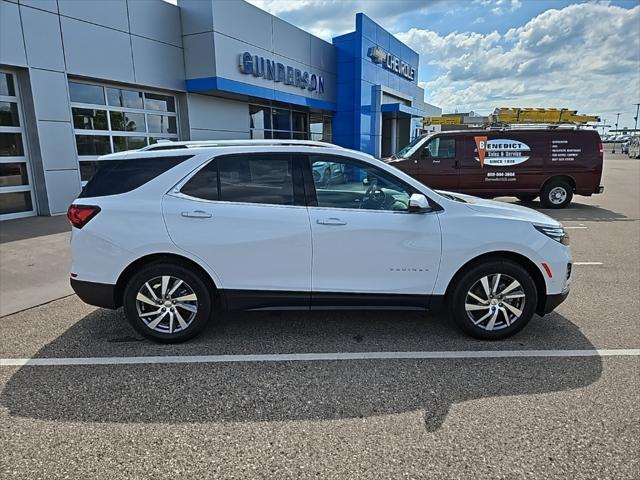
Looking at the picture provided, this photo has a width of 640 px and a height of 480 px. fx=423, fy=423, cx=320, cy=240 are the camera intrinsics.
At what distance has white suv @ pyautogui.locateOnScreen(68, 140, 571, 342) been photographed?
11.8 feet

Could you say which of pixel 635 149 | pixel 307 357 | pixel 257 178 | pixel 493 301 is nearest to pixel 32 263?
pixel 257 178

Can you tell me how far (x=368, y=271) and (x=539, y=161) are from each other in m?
9.92

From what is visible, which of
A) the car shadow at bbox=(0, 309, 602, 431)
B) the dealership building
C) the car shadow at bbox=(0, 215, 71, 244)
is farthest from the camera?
the dealership building

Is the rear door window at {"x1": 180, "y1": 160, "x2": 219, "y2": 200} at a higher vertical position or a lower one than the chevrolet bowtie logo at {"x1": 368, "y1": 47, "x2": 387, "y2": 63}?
lower

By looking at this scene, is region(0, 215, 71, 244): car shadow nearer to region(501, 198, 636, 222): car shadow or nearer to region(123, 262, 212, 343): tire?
region(123, 262, 212, 343): tire

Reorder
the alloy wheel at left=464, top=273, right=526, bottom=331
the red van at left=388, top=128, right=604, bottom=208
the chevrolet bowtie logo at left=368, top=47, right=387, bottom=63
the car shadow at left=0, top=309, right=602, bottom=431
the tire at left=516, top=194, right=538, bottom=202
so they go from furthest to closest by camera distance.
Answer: the chevrolet bowtie logo at left=368, top=47, right=387, bottom=63 < the tire at left=516, top=194, right=538, bottom=202 < the red van at left=388, top=128, right=604, bottom=208 < the alloy wheel at left=464, top=273, right=526, bottom=331 < the car shadow at left=0, top=309, right=602, bottom=431

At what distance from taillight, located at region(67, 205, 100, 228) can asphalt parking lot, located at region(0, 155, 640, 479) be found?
1.10 m

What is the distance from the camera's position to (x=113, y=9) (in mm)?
10883

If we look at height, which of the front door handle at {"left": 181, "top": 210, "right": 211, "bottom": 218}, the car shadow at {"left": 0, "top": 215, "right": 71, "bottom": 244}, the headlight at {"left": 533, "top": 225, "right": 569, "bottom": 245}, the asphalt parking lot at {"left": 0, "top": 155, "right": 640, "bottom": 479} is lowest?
the asphalt parking lot at {"left": 0, "top": 155, "right": 640, "bottom": 479}

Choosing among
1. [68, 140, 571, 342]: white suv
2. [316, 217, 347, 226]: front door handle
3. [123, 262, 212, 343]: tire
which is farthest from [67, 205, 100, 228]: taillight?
[316, 217, 347, 226]: front door handle

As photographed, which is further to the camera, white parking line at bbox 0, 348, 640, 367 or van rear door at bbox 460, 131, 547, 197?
van rear door at bbox 460, 131, 547, 197

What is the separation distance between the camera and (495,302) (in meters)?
3.74

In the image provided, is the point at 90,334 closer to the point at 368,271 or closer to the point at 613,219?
the point at 368,271

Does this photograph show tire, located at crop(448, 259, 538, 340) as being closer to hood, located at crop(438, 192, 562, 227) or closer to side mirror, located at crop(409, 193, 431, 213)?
hood, located at crop(438, 192, 562, 227)
